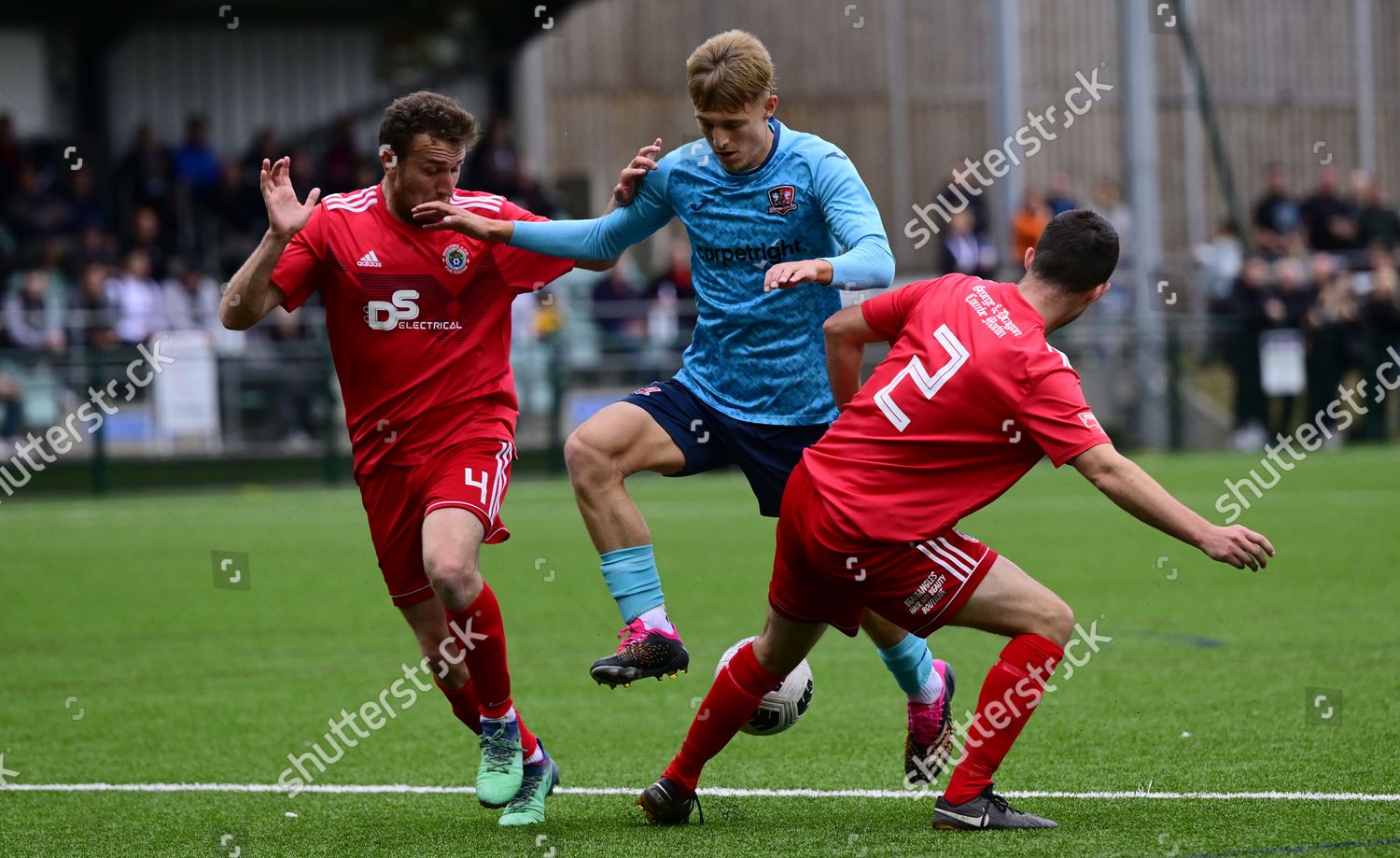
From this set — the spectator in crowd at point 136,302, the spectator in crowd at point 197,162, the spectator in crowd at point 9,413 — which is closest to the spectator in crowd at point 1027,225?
the spectator in crowd at point 136,302

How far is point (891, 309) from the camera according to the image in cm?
526

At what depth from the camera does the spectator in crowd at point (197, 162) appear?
76.9 feet

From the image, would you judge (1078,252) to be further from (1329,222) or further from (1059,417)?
(1329,222)

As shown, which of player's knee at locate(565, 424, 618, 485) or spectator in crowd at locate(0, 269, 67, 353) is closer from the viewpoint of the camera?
player's knee at locate(565, 424, 618, 485)

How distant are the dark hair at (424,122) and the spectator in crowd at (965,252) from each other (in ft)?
49.3

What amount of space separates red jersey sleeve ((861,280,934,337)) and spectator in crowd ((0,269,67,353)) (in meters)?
15.1

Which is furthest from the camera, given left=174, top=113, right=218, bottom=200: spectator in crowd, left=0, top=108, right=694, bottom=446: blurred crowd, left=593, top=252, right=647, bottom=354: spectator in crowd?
left=174, top=113, right=218, bottom=200: spectator in crowd

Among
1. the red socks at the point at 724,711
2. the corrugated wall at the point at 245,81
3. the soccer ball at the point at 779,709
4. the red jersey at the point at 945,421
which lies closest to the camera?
the red jersey at the point at 945,421

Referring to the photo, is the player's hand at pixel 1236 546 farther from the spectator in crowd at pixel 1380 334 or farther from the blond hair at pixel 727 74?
the spectator in crowd at pixel 1380 334

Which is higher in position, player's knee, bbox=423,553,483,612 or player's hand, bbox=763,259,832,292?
player's hand, bbox=763,259,832,292

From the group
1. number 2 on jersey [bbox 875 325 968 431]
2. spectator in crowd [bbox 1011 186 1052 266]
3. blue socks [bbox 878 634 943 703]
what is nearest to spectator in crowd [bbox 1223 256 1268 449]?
spectator in crowd [bbox 1011 186 1052 266]

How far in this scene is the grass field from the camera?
5.34m

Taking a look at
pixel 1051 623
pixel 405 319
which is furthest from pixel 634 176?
pixel 1051 623

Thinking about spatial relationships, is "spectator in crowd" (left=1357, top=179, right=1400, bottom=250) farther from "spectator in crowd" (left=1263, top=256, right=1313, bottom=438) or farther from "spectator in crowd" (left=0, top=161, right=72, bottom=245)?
"spectator in crowd" (left=0, top=161, right=72, bottom=245)
